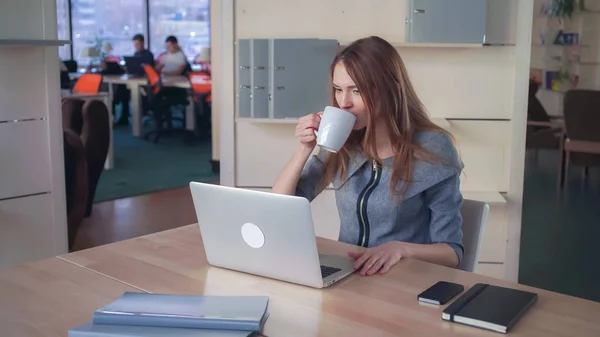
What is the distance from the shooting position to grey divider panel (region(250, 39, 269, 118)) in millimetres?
3189

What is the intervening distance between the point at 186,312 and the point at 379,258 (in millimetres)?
564

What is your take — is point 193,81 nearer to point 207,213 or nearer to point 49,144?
point 49,144

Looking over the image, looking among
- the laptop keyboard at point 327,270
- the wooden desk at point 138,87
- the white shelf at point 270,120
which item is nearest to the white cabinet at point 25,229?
the white shelf at point 270,120

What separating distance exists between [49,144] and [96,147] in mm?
1335

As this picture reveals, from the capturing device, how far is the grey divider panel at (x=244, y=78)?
3.22 metres

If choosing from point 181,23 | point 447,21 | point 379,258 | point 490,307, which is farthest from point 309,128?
point 181,23

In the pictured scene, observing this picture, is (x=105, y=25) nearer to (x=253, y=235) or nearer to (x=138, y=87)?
(x=138, y=87)

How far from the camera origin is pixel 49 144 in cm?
349

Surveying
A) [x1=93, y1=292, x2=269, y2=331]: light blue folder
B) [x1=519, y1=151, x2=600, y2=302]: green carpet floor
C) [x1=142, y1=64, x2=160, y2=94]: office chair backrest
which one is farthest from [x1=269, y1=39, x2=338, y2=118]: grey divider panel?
[x1=142, y1=64, x2=160, y2=94]: office chair backrest

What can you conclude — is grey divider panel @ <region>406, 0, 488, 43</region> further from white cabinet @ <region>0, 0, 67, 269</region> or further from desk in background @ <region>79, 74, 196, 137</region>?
desk in background @ <region>79, 74, 196, 137</region>

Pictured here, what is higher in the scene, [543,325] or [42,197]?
[543,325]

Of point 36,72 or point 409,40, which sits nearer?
point 409,40

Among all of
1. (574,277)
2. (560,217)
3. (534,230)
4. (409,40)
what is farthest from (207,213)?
(560,217)

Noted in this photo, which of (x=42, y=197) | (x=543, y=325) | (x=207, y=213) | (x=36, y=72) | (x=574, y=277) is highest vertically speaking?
(x=36, y=72)
